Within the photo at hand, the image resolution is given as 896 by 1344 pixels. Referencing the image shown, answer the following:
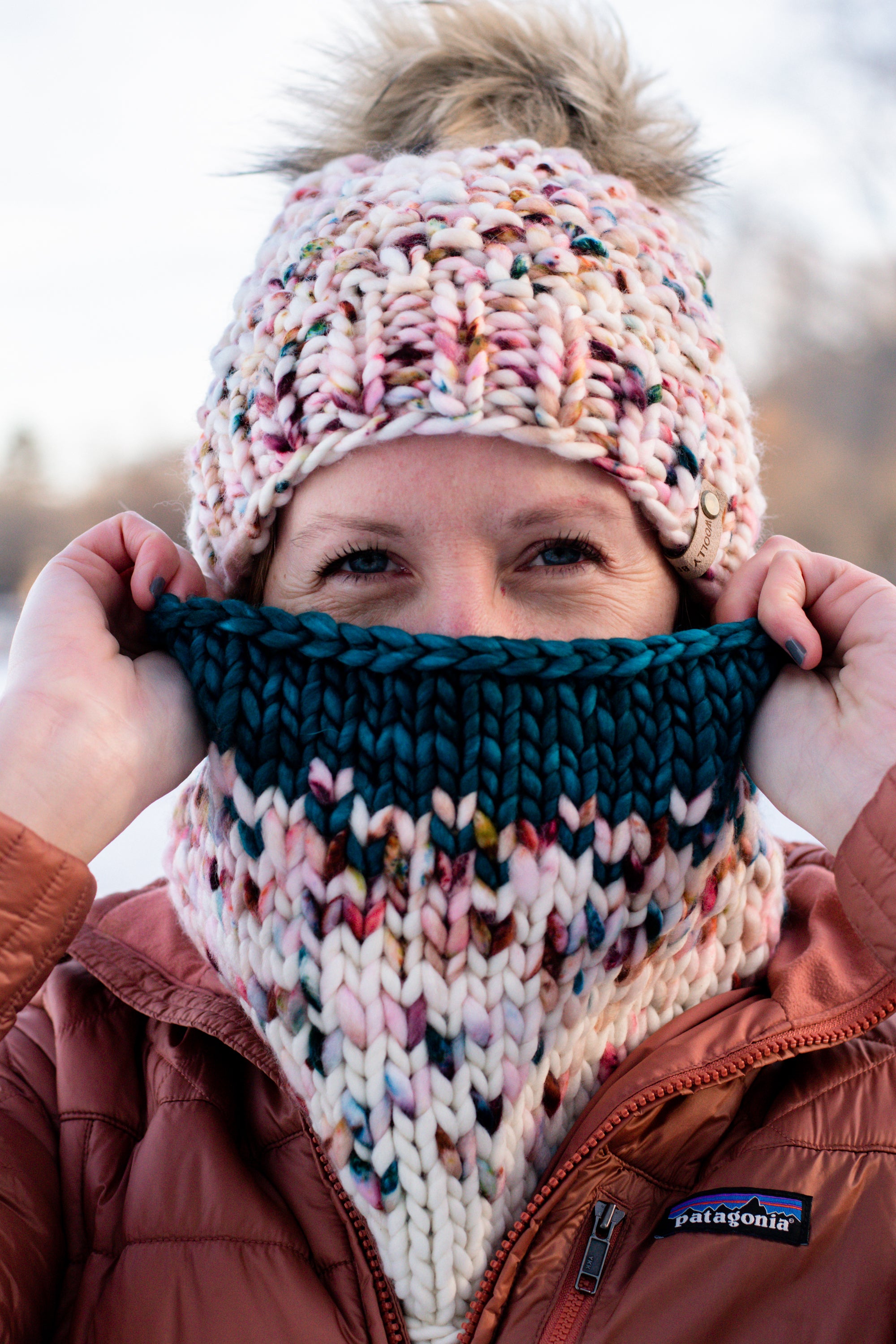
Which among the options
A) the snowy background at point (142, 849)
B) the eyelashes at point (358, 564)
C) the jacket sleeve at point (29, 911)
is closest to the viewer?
the jacket sleeve at point (29, 911)

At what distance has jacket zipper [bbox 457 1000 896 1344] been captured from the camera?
112 cm

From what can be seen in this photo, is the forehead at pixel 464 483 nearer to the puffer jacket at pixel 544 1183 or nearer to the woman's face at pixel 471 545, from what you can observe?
the woman's face at pixel 471 545

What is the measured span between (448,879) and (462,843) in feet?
0.15

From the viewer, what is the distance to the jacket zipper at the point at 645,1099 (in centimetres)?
112

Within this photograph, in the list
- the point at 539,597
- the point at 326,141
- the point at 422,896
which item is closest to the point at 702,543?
the point at 539,597

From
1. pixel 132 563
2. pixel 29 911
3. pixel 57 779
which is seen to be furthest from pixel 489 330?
pixel 29 911

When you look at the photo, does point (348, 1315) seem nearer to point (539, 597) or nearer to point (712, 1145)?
point (712, 1145)

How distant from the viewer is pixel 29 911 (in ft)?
3.48

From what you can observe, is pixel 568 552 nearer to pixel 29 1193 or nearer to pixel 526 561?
pixel 526 561

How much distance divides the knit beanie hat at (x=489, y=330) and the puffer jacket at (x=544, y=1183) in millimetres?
523

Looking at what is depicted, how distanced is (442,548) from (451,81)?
949 mm

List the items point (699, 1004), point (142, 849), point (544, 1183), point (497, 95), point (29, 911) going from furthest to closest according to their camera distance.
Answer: point (142, 849)
point (497, 95)
point (699, 1004)
point (544, 1183)
point (29, 911)

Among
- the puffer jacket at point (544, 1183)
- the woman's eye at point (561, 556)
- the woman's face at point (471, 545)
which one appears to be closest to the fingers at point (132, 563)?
the woman's face at point (471, 545)

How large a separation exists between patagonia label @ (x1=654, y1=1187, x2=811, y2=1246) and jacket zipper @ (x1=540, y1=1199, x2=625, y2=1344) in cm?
6
